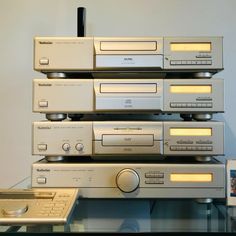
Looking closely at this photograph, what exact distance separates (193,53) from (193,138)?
0.18m

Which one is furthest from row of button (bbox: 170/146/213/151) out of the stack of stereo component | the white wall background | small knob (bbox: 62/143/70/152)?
the white wall background

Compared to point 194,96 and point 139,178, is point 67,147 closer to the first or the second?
point 139,178

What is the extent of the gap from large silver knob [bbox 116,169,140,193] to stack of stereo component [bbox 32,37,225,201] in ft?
0.04

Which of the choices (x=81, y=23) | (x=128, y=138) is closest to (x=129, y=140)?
(x=128, y=138)

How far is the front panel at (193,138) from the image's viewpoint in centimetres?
69

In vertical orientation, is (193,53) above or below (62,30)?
below

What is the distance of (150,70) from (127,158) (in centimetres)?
20

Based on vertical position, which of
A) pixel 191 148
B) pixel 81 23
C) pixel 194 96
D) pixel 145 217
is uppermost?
pixel 81 23

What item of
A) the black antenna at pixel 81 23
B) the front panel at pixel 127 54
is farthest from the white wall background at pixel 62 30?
the front panel at pixel 127 54

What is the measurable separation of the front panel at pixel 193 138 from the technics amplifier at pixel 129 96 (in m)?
0.03

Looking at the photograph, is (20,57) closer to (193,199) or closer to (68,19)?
(68,19)

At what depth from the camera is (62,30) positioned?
1.04 meters

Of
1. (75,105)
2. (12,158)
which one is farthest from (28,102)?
(75,105)

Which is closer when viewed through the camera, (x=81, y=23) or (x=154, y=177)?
(x=154, y=177)
